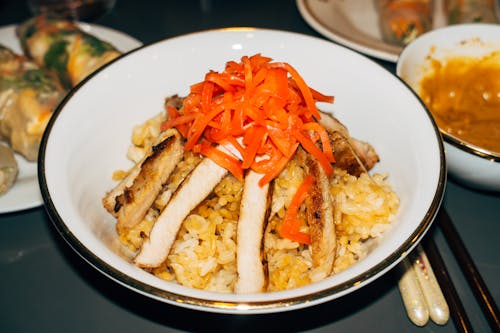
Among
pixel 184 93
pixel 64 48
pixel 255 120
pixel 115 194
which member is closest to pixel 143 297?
pixel 115 194

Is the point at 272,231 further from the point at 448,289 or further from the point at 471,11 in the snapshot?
the point at 471,11

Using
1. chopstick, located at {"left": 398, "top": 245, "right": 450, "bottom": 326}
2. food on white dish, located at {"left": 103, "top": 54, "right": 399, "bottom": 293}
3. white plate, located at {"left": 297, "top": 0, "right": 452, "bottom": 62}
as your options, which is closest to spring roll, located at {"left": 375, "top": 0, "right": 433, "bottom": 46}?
white plate, located at {"left": 297, "top": 0, "right": 452, "bottom": 62}

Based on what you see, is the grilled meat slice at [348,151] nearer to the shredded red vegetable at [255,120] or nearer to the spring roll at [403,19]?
the shredded red vegetable at [255,120]

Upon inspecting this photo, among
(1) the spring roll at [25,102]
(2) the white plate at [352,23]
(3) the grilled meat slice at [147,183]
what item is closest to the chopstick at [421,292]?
(3) the grilled meat slice at [147,183]

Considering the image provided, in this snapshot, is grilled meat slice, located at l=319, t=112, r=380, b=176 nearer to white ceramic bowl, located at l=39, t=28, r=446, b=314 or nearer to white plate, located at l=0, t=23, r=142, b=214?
white ceramic bowl, located at l=39, t=28, r=446, b=314

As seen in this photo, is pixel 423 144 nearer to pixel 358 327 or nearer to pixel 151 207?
pixel 358 327

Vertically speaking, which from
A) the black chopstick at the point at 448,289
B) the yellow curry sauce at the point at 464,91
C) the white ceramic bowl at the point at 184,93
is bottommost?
the black chopstick at the point at 448,289
